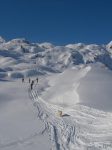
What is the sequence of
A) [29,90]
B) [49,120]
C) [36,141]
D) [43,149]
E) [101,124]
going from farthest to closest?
[29,90] → [49,120] → [101,124] → [36,141] → [43,149]

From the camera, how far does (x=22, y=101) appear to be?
1455 inches

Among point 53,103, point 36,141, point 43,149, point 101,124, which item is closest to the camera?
point 43,149

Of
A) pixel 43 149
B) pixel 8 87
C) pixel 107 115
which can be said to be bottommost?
pixel 43 149

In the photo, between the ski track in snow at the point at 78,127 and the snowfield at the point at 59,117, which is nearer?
the ski track in snow at the point at 78,127

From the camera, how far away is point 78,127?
986 inches

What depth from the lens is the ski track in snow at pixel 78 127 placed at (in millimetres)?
20062

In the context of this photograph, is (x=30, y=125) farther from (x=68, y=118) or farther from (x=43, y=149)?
(x=43, y=149)

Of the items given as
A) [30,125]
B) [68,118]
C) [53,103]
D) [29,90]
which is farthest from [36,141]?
[29,90]

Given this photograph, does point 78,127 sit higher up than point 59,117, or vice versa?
point 59,117

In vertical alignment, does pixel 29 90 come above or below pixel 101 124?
above

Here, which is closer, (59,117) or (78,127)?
(78,127)

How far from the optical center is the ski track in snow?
2006 centimetres

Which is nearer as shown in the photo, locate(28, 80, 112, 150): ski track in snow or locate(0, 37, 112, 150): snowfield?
locate(28, 80, 112, 150): ski track in snow

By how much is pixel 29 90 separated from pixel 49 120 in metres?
20.0
